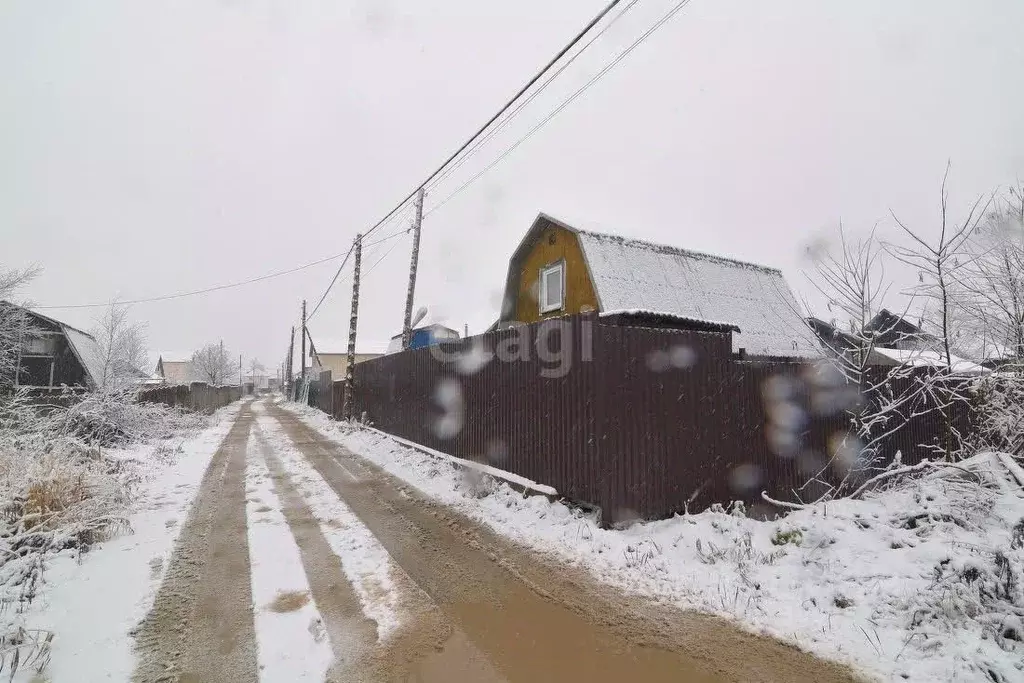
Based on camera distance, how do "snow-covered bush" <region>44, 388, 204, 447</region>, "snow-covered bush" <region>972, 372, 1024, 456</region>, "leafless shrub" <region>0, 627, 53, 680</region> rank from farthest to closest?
"snow-covered bush" <region>44, 388, 204, 447</region>
"snow-covered bush" <region>972, 372, 1024, 456</region>
"leafless shrub" <region>0, 627, 53, 680</region>

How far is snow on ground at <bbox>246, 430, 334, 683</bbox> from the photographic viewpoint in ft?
8.95

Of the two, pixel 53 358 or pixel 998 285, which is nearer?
pixel 998 285

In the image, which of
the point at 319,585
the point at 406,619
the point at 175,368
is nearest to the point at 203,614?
the point at 319,585

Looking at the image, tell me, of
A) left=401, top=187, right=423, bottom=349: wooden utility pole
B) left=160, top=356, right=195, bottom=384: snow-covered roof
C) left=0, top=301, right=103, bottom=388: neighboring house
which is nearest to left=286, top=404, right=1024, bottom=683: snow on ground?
left=401, top=187, right=423, bottom=349: wooden utility pole

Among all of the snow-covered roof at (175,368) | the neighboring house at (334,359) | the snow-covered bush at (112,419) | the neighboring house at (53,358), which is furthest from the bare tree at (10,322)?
the snow-covered roof at (175,368)

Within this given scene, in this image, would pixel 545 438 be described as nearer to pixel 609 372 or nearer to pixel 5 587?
pixel 609 372

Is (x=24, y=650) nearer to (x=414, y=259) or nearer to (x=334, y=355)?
(x=414, y=259)

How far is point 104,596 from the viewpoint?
142 inches

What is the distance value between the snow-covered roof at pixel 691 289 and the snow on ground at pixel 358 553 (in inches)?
301

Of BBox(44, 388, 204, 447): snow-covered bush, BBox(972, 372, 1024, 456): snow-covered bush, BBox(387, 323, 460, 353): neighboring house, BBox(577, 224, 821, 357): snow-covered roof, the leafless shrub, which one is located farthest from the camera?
BBox(387, 323, 460, 353): neighboring house

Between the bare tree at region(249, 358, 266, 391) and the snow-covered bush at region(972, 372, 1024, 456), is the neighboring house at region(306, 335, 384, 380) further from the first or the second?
the bare tree at region(249, 358, 266, 391)

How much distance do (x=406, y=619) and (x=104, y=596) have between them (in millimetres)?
2503

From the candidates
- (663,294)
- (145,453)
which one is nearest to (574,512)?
(663,294)

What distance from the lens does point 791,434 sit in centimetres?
589
